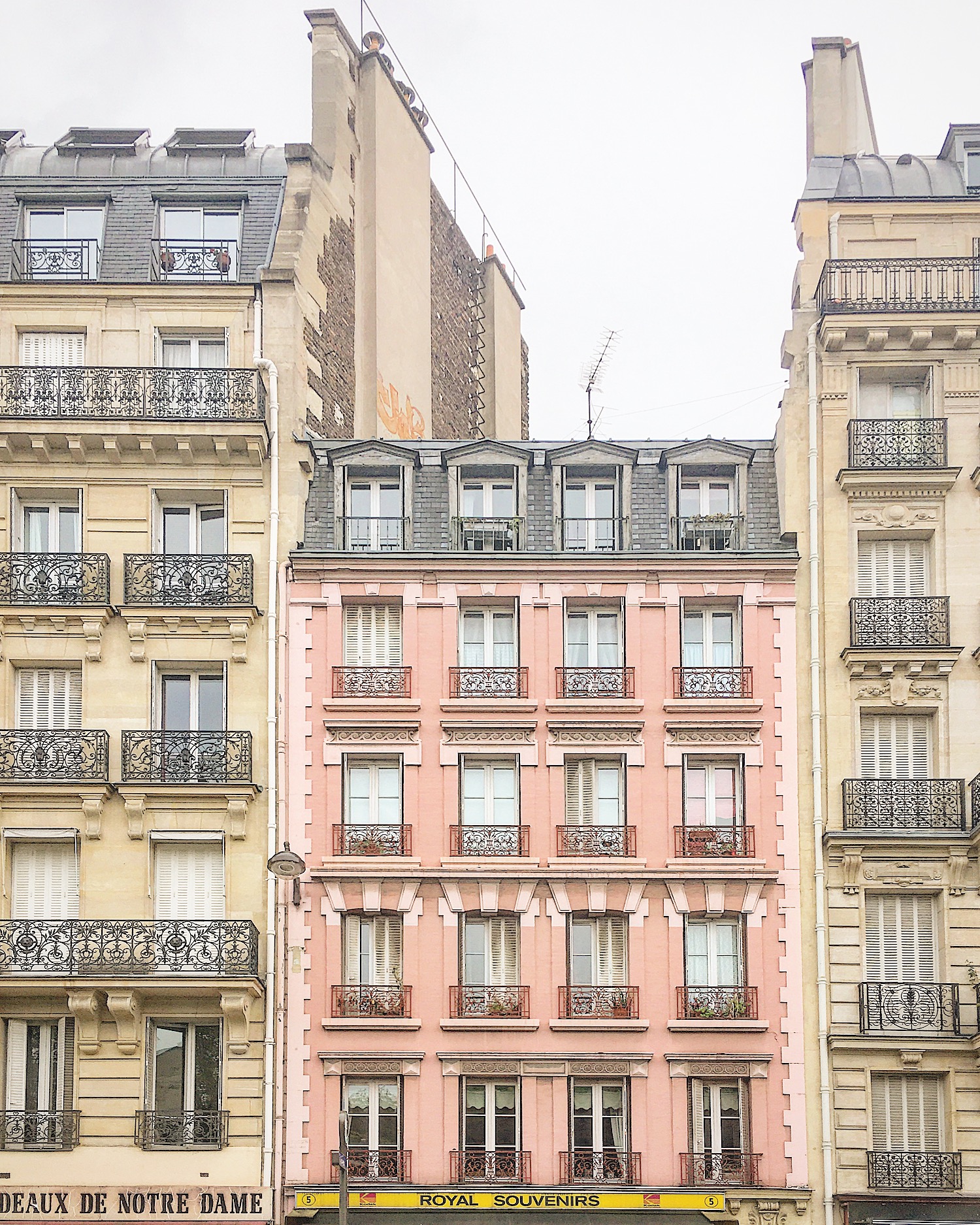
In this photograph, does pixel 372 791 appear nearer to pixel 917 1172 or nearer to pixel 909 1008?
pixel 909 1008

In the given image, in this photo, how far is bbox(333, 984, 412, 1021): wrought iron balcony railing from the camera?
103 ft

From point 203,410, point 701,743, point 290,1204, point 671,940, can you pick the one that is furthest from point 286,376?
point 290,1204

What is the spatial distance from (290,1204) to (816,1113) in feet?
29.3

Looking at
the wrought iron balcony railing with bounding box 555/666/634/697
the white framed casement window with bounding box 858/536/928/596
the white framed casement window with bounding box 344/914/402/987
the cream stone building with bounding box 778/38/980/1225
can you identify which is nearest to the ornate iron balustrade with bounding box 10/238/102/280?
the wrought iron balcony railing with bounding box 555/666/634/697

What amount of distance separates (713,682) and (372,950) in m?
7.67

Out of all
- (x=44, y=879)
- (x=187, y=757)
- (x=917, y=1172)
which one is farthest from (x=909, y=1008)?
(x=44, y=879)

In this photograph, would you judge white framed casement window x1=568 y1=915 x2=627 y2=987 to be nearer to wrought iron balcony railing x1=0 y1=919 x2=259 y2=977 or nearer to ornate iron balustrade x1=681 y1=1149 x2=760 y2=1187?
ornate iron balustrade x1=681 y1=1149 x2=760 y2=1187

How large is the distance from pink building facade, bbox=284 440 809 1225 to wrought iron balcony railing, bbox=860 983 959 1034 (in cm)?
124

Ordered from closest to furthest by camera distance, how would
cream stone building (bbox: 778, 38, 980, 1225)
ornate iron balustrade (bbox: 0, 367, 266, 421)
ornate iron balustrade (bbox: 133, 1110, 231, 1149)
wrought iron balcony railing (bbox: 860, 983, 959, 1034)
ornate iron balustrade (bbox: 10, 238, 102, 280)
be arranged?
ornate iron balustrade (bbox: 133, 1110, 231, 1149), cream stone building (bbox: 778, 38, 980, 1225), wrought iron balcony railing (bbox: 860, 983, 959, 1034), ornate iron balustrade (bbox: 0, 367, 266, 421), ornate iron balustrade (bbox: 10, 238, 102, 280)

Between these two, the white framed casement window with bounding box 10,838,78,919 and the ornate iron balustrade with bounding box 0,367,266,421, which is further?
the ornate iron balustrade with bounding box 0,367,266,421

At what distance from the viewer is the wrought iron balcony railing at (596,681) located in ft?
108

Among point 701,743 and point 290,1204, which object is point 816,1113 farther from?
point 290,1204

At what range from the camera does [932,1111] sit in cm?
3098

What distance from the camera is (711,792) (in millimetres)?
32688
